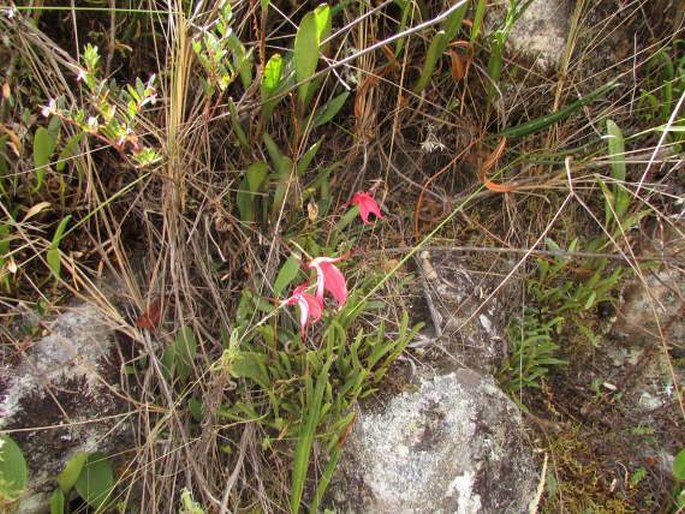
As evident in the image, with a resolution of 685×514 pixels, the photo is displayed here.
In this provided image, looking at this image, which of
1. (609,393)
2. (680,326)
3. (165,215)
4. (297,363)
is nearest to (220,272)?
(165,215)

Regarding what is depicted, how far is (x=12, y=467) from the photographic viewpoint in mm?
1305

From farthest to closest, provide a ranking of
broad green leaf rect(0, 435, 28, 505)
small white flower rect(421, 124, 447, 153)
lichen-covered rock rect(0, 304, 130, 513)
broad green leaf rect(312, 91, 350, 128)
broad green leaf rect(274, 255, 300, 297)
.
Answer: small white flower rect(421, 124, 447, 153)
broad green leaf rect(312, 91, 350, 128)
broad green leaf rect(274, 255, 300, 297)
lichen-covered rock rect(0, 304, 130, 513)
broad green leaf rect(0, 435, 28, 505)

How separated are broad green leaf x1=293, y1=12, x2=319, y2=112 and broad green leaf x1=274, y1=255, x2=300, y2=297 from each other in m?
0.40

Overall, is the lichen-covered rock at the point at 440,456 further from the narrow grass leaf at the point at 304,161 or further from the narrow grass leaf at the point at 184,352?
the narrow grass leaf at the point at 304,161

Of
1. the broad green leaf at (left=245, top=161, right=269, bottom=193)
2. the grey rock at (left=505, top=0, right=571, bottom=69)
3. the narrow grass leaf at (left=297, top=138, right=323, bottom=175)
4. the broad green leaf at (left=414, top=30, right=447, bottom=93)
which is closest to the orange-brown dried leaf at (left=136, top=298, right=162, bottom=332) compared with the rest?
the broad green leaf at (left=245, top=161, right=269, bottom=193)

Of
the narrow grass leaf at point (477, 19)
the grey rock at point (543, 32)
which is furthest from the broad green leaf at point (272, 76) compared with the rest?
the grey rock at point (543, 32)

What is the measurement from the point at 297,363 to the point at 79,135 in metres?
0.70

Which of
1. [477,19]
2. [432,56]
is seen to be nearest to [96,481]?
[432,56]

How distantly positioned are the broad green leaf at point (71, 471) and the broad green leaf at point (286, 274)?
1.77 feet

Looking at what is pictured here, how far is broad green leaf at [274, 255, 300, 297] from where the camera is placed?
4.96 ft

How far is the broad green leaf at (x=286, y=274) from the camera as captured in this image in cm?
151

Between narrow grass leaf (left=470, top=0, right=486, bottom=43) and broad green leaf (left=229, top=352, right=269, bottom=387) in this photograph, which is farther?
→ narrow grass leaf (left=470, top=0, right=486, bottom=43)

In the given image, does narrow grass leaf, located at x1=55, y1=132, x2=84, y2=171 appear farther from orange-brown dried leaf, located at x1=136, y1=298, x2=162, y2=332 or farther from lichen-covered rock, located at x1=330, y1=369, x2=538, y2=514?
lichen-covered rock, located at x1=330, y1=369, x2=538, y2=514

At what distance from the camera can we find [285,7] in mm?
1675
